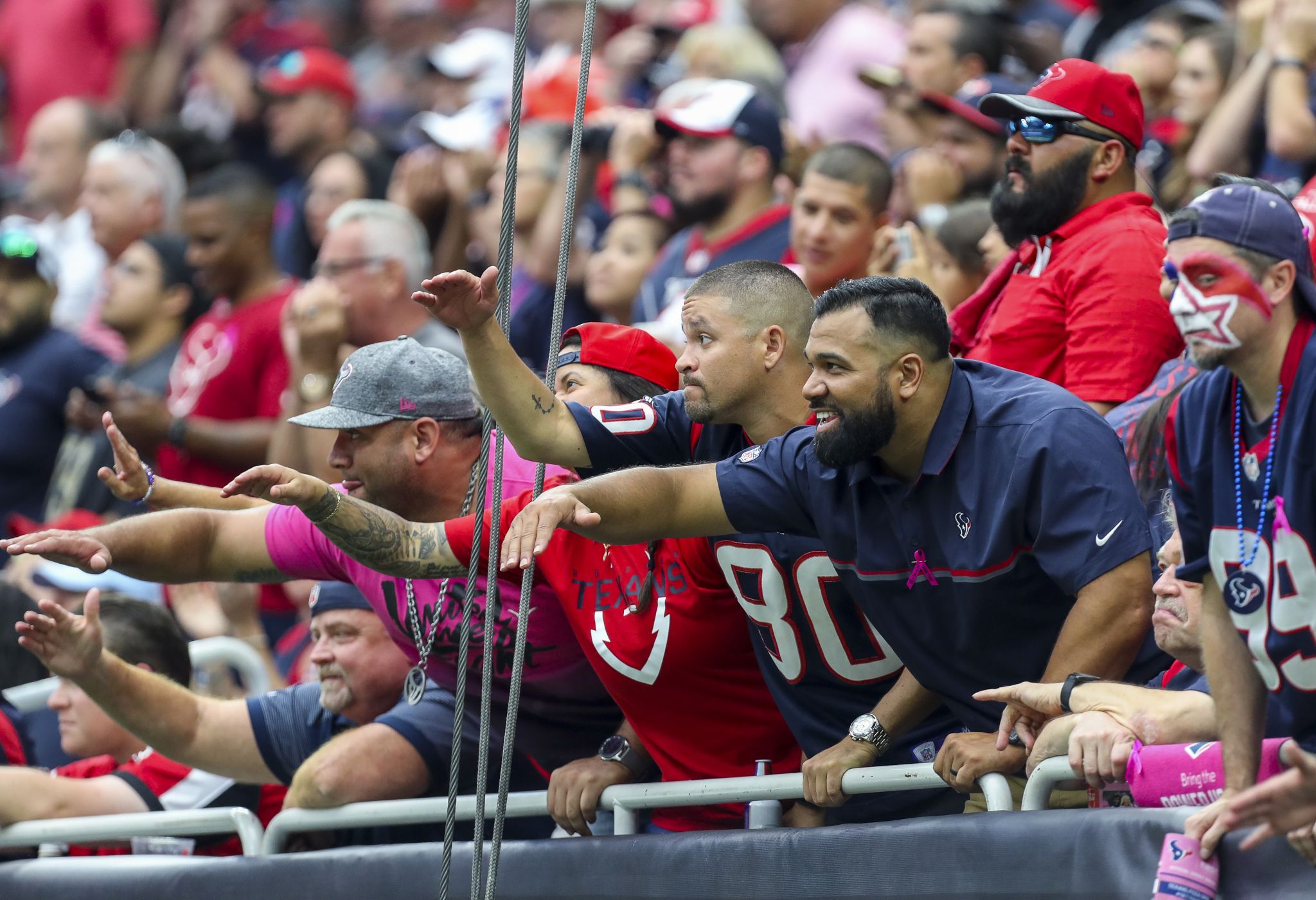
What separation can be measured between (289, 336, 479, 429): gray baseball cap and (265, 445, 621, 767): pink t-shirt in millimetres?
212

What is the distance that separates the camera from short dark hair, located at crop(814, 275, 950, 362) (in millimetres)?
3783

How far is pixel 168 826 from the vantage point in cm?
476

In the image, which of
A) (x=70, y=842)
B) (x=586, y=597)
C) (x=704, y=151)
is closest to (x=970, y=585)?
(x=586, y=597)

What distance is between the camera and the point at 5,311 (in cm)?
791

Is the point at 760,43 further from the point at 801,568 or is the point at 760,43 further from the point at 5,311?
the point at 801,568

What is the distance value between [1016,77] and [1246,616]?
163 inches

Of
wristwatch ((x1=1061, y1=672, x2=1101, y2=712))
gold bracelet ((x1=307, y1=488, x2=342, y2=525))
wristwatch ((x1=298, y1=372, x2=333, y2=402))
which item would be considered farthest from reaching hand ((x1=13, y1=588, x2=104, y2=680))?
wristwatch ((x1=1061, y1=672, x2=1101, y2=712))

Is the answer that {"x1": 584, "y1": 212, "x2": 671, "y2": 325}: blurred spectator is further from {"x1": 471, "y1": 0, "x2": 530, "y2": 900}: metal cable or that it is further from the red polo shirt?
{"x1": 471, "y1": 0, "x2": 530, "y2": 900}: metal cable

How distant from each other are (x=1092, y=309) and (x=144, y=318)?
478 cm

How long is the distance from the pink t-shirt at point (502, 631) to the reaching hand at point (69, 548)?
47cm

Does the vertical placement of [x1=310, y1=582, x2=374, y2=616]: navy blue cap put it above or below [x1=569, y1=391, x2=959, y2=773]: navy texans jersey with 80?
above

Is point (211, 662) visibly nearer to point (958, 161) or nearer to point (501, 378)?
point (501, 378)

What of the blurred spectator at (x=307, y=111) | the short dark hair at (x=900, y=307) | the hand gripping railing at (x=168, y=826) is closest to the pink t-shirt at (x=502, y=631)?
the hand gripping railing at (x=168, y=826)

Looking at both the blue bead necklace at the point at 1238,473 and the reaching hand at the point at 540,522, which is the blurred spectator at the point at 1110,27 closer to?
the reaching hand at the point at 540,522
